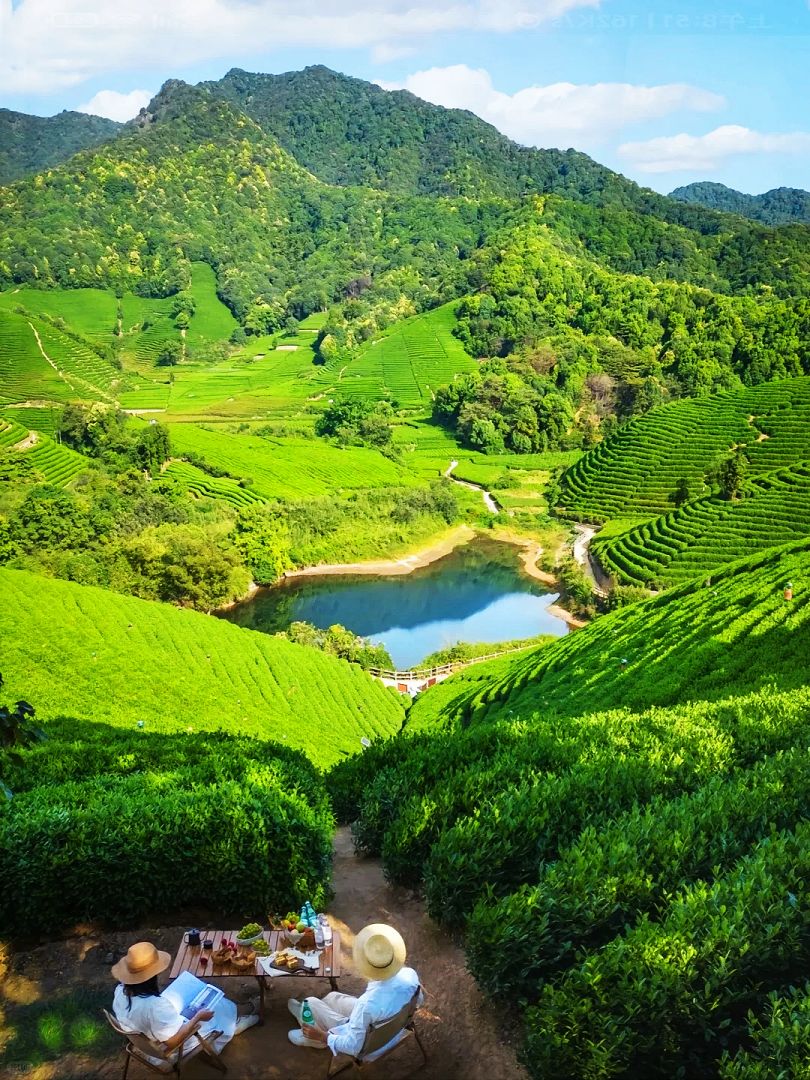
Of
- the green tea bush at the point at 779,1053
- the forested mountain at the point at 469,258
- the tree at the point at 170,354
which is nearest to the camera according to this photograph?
the green tea bush at the point at 779,1053

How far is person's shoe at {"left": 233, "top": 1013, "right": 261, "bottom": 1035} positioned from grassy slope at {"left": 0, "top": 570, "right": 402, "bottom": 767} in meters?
11.3

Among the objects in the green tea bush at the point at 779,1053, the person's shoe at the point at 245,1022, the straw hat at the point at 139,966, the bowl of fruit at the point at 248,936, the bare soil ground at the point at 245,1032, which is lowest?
the bare soil ground at the point at 245,1032

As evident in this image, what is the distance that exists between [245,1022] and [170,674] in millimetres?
18345

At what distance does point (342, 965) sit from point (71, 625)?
21116 millimetres

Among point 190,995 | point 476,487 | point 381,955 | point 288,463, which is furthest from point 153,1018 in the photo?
point 476,487

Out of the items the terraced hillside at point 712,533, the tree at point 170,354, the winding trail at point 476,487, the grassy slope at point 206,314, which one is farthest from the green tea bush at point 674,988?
the grassy slope at point 206,314

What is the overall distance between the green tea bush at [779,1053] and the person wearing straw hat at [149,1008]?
351 centimetres

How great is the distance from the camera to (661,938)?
5.26 metres

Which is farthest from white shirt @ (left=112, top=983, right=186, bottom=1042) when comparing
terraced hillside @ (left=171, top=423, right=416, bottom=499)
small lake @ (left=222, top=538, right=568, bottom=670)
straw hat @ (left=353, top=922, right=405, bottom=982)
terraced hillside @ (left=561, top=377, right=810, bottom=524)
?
terraced hillside @ (left=171, top=423, right=416, bottom=499)

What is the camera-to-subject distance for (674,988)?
197 inches

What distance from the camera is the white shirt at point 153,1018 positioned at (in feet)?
17.2

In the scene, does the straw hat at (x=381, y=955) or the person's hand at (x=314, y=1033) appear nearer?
the straw hat at (x=381, y=955)

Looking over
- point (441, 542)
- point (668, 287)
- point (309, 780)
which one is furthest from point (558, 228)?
point (309, 780)

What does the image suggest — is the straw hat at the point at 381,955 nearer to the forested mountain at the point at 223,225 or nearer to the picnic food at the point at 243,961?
the picnic food at the point at 243,961
